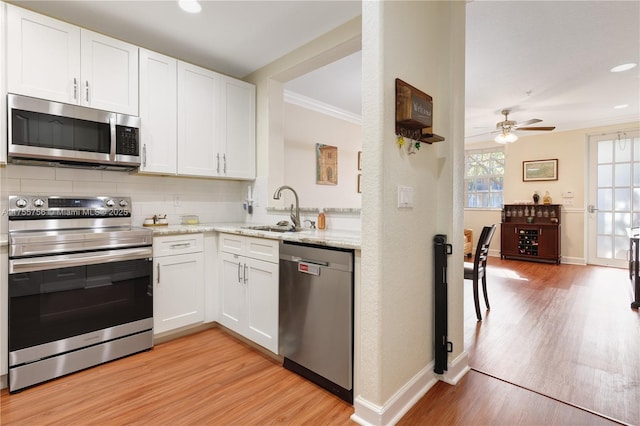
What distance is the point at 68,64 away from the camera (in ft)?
7.69

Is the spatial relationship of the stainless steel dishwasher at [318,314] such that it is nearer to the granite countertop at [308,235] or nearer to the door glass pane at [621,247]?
the granite countertop at [308,235]

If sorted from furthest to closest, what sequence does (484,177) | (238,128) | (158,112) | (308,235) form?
(484,177) < (238,128) < (158,112) < (308,235)

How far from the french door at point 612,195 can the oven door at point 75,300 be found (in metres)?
7.23

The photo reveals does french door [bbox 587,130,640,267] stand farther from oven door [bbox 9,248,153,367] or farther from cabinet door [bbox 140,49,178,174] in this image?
oven door [bbox 9,248,153,367]

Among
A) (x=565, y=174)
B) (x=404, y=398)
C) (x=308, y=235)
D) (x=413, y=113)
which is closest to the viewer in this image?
(x=413, y=113)

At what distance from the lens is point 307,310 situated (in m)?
2.00

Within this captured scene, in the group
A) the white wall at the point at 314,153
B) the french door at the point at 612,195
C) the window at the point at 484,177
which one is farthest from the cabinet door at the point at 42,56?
the french door at the point at 612,195

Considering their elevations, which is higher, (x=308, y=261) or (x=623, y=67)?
(x=623, y=67)

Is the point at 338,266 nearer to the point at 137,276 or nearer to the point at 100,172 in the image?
the point at 137,276

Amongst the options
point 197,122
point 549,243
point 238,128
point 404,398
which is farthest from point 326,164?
point 549,243

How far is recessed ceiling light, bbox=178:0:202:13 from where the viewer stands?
2305mm

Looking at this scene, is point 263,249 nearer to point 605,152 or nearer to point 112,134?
point 112,134

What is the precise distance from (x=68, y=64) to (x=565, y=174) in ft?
24.8

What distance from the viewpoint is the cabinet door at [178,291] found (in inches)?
101
